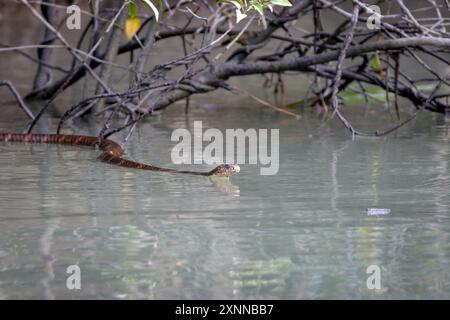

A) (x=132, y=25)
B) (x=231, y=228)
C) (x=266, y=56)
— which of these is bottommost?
(x=231, y=228)

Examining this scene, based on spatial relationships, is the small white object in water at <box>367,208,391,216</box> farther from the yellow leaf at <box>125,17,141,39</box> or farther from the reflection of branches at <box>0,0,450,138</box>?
the yellow leaf at <box>125,17,141,39</box>

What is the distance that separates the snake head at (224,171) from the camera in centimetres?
595

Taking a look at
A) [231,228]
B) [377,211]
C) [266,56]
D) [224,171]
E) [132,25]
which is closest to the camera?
[231,228]

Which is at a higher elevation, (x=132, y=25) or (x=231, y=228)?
(x=132, y=25)

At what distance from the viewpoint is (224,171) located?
5969 mm

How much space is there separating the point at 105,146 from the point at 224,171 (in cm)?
155

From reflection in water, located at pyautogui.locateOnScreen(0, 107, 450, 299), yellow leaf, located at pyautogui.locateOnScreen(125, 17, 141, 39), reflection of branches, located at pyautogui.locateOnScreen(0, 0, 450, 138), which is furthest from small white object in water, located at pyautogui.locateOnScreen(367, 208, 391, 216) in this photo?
yellow leaf, located at pyautogui.locateOnScreen(125, 17, 141, 39)

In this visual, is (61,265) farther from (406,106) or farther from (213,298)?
(406,106)

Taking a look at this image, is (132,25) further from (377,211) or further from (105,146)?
(377,211)

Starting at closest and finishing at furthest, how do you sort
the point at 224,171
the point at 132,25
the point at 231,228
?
1. the point at 231,228
2. the point at 224,171
3. the point at 132,25

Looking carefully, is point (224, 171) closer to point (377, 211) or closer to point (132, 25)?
point (377, 211)

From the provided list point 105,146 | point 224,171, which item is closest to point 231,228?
point 224,171

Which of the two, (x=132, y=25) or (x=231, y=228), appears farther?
(x=132, y=25)

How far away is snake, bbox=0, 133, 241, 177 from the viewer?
600cm
